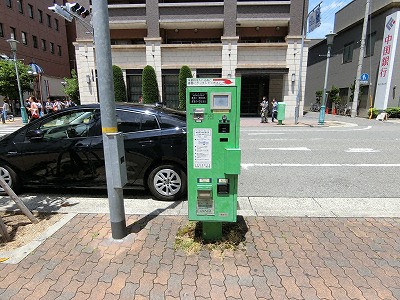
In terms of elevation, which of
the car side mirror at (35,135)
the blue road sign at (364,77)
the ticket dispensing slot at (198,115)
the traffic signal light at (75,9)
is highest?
the traffic signal light at (75,9)

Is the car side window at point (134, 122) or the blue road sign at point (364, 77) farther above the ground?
the blue road sign at point (364, 77)

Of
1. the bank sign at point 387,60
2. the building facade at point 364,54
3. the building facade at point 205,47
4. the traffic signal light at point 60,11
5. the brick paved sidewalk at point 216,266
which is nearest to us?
the brick paved sidewalk at point 216,266

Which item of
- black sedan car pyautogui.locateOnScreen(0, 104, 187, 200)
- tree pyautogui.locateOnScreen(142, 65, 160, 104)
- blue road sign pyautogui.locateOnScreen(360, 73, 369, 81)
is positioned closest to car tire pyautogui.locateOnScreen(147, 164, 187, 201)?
black sedan car pyautogui.locateOnScreen(0, 104, 187, 200)

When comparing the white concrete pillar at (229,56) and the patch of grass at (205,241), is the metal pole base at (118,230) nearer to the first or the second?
the patch of grass at (205,241)

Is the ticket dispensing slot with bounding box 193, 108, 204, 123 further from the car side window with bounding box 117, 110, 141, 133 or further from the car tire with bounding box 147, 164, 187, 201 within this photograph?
the car side window with bounding box 117, 110, 141, 133

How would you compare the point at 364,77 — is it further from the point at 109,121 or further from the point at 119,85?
the point at 109,121

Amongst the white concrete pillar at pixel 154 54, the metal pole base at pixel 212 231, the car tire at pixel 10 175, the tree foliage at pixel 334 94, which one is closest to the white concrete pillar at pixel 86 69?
the white concrete pillar at pixel 154 54

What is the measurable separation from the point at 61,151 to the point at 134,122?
1272 mm

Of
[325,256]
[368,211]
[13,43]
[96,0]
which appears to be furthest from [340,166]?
[13,43]

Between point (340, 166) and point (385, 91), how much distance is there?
59.6ft

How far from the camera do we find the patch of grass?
2971 mm

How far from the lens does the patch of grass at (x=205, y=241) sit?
297cm

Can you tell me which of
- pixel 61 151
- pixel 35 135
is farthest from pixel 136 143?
pixel 35 135

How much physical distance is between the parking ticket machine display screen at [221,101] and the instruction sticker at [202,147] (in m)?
0.26
